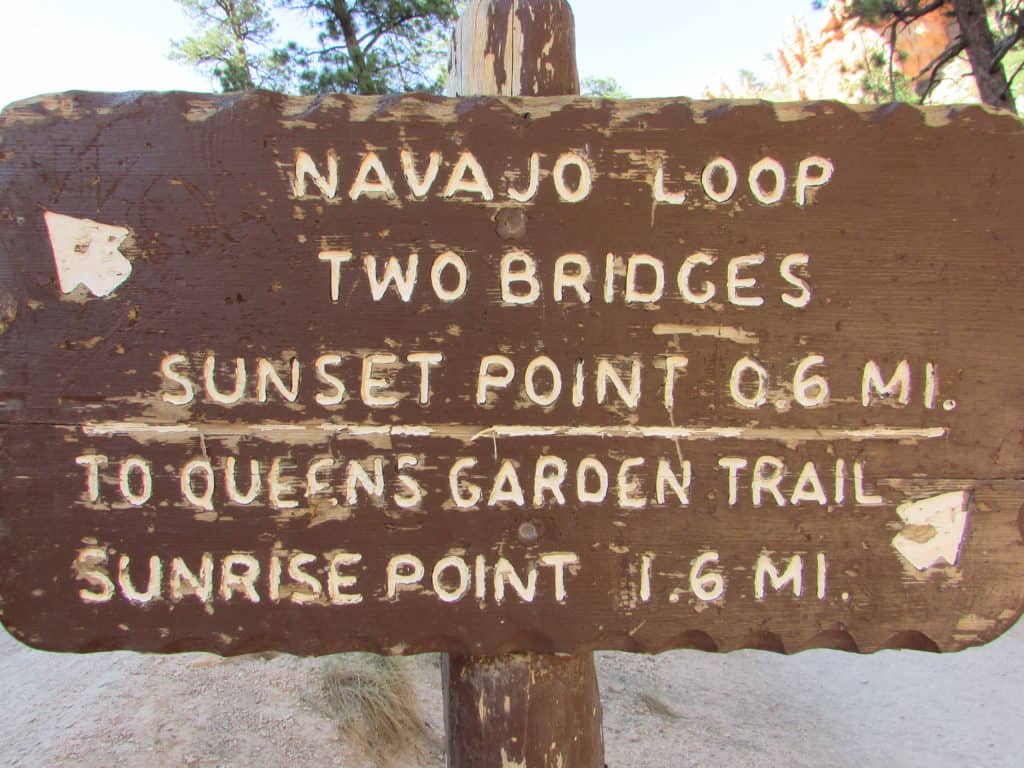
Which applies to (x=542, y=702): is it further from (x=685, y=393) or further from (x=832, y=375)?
(x=832, y=375)

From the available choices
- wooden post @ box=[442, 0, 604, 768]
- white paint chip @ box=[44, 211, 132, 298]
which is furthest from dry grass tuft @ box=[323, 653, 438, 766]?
white paint chip @ box=[44, 211, 132, 298]

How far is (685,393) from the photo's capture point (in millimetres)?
917

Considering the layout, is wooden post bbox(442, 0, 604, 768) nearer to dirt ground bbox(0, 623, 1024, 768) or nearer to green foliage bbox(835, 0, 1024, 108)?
dirt ground bbox(0, 623, 1024, 768)

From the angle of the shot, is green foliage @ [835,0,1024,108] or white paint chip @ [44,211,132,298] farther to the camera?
green foliage @ [835,0,1024,108]

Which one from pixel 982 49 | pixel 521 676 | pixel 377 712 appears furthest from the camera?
pixel 982 49

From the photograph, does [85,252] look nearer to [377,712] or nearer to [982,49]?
[377,712]

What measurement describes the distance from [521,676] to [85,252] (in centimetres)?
89

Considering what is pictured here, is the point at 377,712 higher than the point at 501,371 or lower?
A: lower

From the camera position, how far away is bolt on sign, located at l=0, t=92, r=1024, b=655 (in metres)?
0.90

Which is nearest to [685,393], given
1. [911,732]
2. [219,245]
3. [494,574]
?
[494,574]

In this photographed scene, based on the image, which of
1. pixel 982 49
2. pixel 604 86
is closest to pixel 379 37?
pixel 982 49

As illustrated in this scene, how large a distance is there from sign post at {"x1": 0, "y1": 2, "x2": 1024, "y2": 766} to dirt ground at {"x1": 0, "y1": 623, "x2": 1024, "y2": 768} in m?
2.27

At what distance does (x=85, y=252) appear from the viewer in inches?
35.3

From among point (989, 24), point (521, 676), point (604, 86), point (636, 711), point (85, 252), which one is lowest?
point (636, 711)
